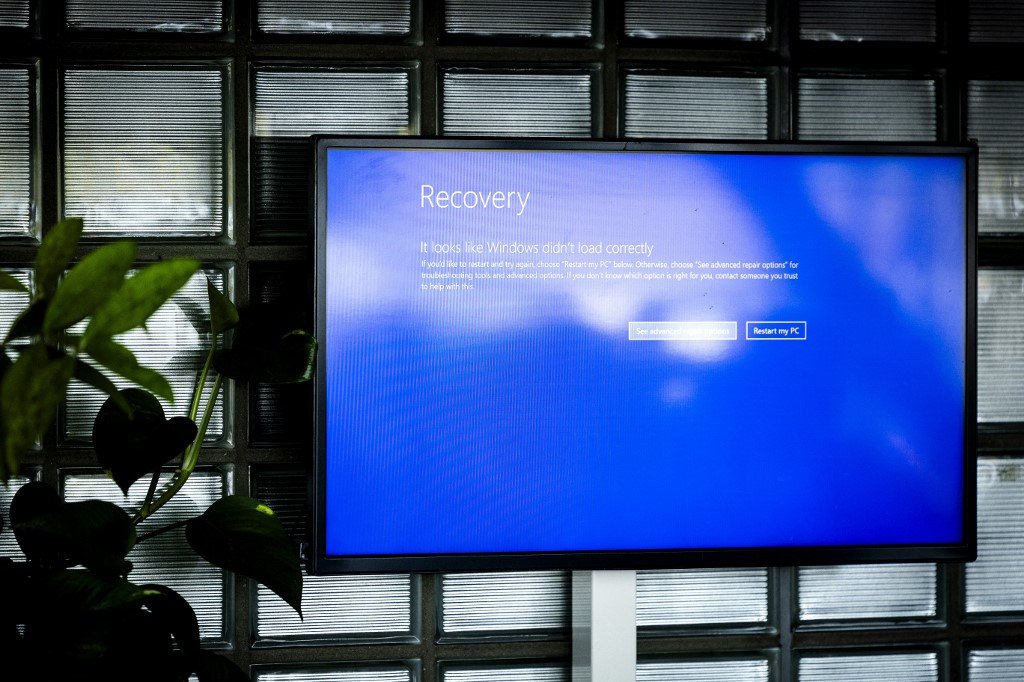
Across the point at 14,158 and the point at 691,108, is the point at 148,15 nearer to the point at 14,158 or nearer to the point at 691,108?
the point at 14,158

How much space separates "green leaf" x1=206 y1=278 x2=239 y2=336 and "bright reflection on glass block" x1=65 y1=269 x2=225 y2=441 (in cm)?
22

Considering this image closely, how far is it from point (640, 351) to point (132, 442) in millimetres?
868

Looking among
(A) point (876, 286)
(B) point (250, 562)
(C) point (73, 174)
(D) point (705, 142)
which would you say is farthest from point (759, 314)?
A: (C) point (73, 174)

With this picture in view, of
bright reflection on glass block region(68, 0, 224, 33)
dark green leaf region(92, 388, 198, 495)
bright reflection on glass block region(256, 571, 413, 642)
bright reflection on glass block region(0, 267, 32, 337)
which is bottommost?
bright reflection on glass block region(256, 571, 413, 642)

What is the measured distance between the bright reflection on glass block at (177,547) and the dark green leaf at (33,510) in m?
0.24

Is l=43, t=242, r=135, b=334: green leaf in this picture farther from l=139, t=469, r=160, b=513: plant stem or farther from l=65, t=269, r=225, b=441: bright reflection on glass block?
l=65, t=269, r=225, b=441: bright reflection on glass block

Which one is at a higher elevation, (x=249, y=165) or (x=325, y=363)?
(x=249, y=165)

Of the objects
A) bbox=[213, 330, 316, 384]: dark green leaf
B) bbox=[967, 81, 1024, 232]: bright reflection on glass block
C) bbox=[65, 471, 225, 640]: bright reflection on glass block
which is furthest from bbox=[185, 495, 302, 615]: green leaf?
bbox=[967, 81, 1024, 232]: bright reflection on glass block

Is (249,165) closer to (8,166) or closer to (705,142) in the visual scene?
(8,166)

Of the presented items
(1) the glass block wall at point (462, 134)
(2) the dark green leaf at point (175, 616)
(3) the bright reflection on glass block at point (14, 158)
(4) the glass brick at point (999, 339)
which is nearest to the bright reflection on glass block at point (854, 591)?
(1) the glass block wall at point (462, 134)

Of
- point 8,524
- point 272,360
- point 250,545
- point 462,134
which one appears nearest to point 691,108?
point 462,134

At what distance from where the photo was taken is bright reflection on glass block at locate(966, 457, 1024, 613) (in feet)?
5.13

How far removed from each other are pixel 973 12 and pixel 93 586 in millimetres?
1982

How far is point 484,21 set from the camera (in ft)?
4.88
